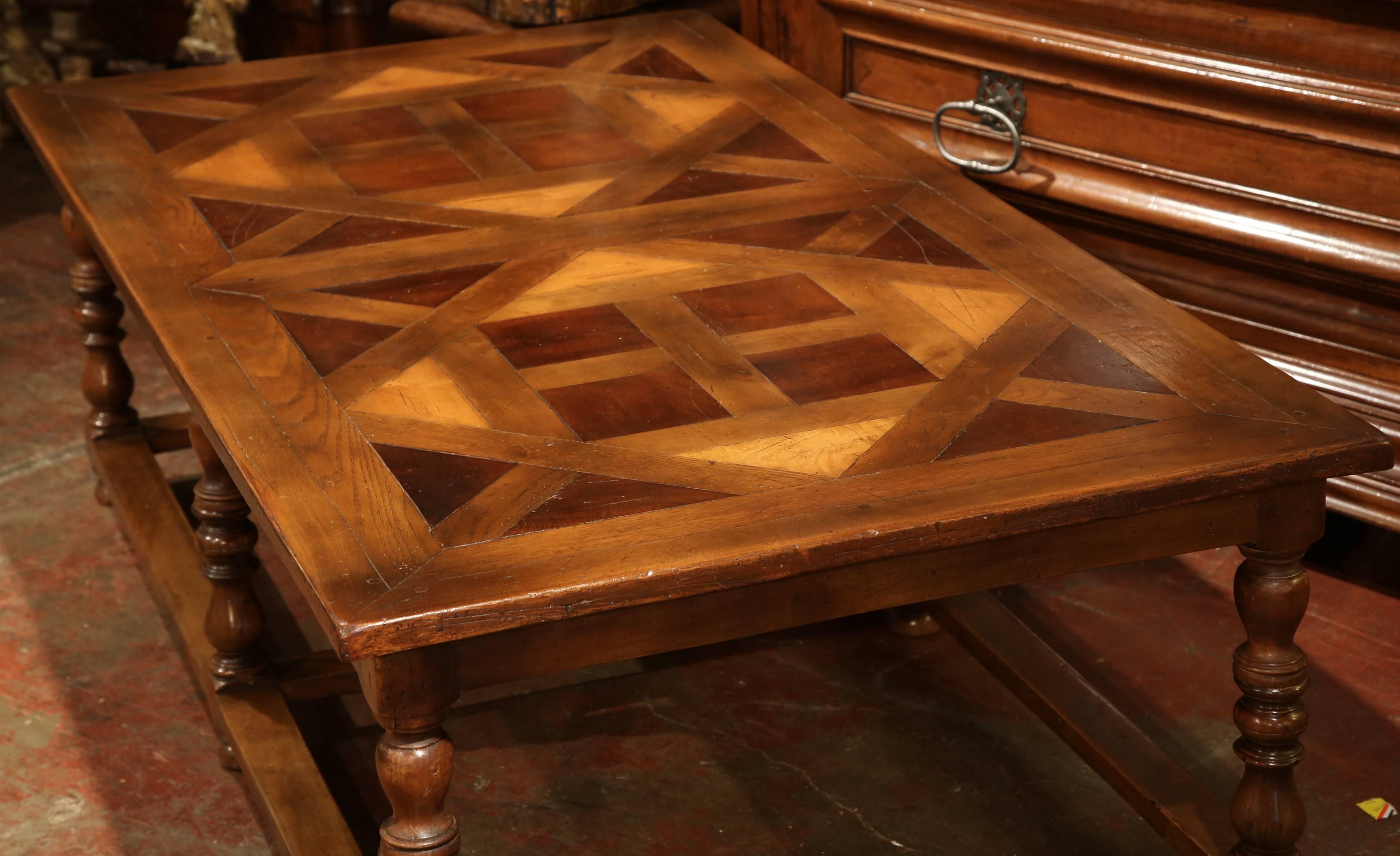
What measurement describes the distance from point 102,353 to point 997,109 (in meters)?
1.63

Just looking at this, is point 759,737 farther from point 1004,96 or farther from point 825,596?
point 1004,96

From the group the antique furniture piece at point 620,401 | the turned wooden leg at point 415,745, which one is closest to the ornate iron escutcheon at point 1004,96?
the antique furniture piece at point 620,401

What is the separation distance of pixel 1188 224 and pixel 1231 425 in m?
1.01

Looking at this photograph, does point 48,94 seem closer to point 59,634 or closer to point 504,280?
point 59,634

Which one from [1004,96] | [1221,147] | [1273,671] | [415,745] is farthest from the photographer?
[1004,96]

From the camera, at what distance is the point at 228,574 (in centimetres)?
226

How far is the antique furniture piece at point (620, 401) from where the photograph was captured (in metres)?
1.46

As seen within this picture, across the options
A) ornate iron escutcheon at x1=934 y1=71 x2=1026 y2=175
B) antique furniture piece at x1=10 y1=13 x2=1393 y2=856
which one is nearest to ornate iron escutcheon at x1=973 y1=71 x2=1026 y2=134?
ornate iron escutcheon at x1=934 y1=71 x2=1026 y2=175

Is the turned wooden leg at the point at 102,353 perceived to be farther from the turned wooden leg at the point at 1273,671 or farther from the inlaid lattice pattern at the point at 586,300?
the turned wooden leg at the point at 1273,671

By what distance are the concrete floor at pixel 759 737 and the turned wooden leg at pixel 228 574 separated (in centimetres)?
16

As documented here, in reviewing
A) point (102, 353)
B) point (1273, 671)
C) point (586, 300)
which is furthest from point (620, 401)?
point (102, 353)

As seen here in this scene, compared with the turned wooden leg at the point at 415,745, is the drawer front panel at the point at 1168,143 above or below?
above

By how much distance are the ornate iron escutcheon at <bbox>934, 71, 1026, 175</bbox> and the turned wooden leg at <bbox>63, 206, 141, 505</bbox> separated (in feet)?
4.75

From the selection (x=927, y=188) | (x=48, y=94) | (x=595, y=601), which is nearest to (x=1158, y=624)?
(x=927, y=188)
